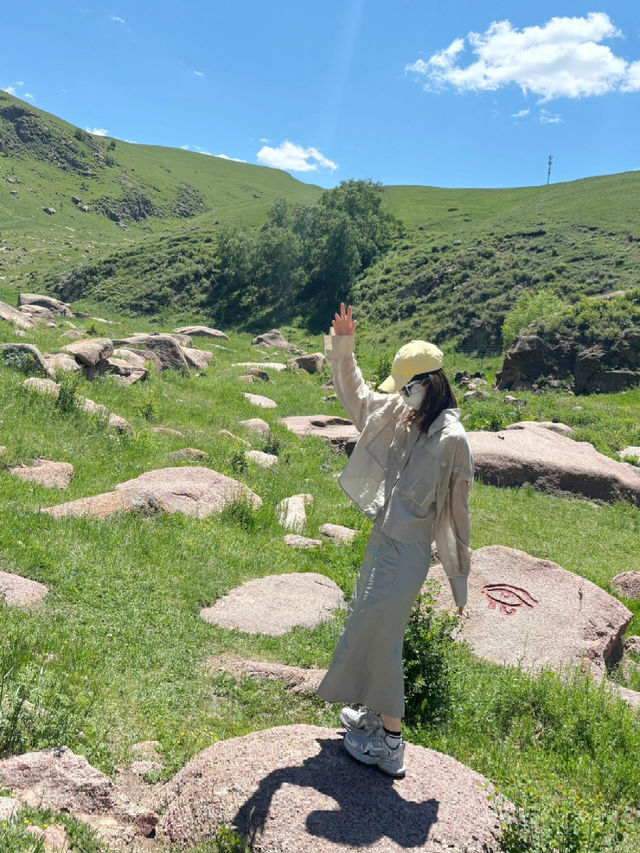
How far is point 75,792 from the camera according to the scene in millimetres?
3572

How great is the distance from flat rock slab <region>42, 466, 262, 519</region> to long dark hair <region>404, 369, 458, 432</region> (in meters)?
5.30

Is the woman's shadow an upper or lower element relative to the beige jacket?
lower

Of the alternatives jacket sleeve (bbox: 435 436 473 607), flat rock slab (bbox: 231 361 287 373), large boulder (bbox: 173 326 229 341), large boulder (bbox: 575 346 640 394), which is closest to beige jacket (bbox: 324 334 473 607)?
jacket sleeve (bbox: 435 436 473 607)

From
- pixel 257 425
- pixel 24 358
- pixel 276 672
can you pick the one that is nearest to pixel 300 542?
pixel 276 672

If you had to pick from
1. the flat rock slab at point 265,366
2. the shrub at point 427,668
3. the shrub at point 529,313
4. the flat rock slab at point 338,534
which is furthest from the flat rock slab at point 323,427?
the shrub at point 529,313

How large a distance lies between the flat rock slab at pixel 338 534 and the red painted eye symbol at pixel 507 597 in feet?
7.72

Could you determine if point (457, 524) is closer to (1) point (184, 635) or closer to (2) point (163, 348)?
(1) point (184, 635)

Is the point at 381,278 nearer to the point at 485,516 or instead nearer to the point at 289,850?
the point at 485,516

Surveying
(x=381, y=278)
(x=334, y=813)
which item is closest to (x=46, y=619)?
(x=334, y=813)

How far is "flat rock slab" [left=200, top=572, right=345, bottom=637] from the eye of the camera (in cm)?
701

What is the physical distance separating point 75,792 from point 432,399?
2909 mm

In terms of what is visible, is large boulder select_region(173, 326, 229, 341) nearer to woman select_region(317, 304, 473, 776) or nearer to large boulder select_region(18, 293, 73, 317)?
large boulder select_region(18, 293, 73, 317)

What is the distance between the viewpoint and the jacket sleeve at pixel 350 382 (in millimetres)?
4633

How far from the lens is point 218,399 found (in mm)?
18359
